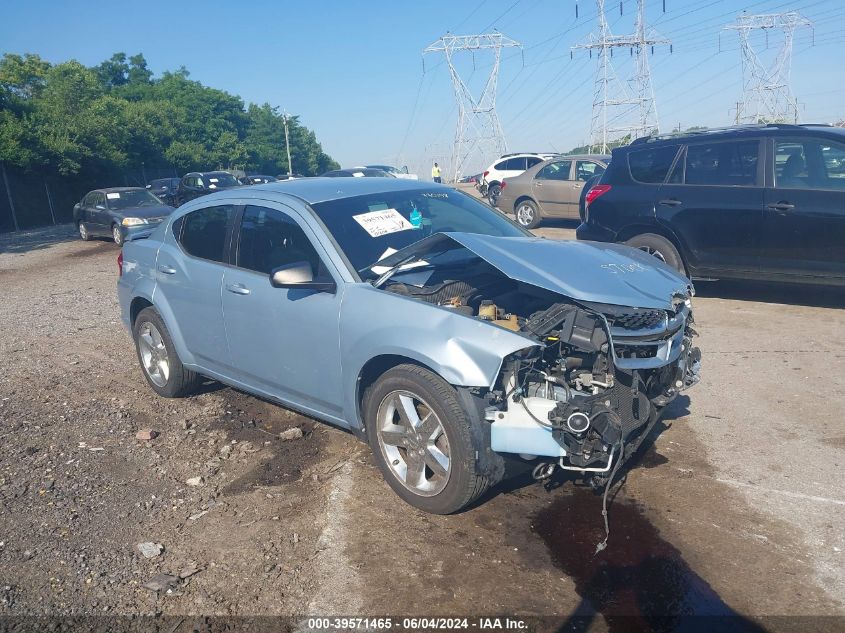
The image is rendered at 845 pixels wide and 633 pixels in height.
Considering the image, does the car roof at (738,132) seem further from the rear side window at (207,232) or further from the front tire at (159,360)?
Result: the front tire at (159,360)

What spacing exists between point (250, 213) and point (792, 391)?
4.38 m

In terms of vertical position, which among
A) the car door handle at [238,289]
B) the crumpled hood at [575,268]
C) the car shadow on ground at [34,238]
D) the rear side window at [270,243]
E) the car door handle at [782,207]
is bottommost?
the car shadow on ground at [34,238]

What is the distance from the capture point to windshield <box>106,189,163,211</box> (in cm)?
1891

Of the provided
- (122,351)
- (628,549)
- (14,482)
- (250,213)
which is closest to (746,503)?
(628,549)

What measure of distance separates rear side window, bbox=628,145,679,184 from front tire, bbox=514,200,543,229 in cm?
754

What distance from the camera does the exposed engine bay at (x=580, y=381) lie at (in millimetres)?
3324

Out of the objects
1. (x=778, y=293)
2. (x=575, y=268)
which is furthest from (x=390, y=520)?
(x=778, y=293)

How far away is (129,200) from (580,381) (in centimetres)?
1830

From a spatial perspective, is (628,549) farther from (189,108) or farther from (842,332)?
(189,108)

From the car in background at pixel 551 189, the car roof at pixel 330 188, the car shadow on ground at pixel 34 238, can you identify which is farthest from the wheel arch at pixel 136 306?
the car shadow on ground at pixel 34 238

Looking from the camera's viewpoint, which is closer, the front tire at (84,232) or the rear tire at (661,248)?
the rear tire at (661,248)

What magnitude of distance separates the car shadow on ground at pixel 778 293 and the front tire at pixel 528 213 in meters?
7.45

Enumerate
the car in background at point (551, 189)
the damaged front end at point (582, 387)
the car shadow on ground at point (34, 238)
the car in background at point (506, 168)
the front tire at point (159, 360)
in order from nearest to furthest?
the damaged front end at point (582, 387)
the front tire at point (159, 360)
the car in background at point (551, 189)
the car shadow on ground at point (34, 238)
the car in background at point (506, 168)

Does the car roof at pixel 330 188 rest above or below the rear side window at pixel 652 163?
above
